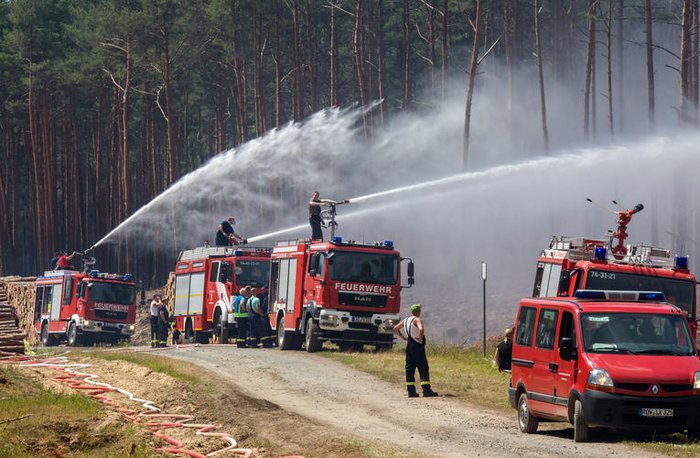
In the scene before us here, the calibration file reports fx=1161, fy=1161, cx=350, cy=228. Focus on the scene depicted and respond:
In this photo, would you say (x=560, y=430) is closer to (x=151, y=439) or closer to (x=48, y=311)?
(x=151, y=439)

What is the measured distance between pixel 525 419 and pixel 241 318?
18148 millimetres

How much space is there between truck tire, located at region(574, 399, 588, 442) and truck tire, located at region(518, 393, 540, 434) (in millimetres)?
1584

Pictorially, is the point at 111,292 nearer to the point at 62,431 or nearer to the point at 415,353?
the point at 415,353

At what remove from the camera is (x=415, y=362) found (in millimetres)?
21672

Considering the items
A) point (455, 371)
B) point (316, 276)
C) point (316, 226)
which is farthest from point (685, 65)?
point (455, 371)

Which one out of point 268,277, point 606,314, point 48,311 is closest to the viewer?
point 606,314

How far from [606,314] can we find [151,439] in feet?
21.8

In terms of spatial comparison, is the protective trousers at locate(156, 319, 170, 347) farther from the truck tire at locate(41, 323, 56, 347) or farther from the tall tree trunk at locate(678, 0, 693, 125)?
the tall tree trunk at locate(678, 0, 693, 125)

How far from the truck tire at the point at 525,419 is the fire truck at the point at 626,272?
4.97 meters

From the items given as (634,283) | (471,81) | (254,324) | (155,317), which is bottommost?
(254,324)

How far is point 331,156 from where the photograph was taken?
6756cm

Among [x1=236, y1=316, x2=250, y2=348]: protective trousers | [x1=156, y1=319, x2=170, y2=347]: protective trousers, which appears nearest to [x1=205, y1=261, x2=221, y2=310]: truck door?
[x1=236, y1=316, x2=250, y2=348]: protective trousers

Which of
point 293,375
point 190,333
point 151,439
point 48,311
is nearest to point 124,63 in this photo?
point 48,311

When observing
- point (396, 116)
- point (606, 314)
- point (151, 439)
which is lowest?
point (151, 439)
